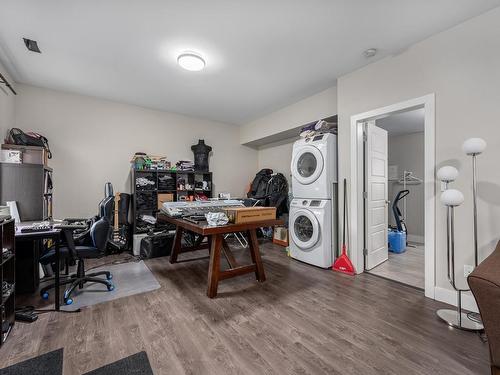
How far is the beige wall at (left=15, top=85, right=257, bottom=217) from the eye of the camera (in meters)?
3.57

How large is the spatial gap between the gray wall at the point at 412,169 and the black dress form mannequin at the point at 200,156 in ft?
14.3

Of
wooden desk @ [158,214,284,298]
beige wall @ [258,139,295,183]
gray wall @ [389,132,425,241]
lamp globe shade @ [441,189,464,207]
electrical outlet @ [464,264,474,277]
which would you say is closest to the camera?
lamp globe shade @ [441,189,464,207]

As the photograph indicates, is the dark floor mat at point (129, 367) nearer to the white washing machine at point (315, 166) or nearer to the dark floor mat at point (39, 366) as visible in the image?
the dark floor mat at point (39, 366)

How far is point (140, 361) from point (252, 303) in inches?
40.5

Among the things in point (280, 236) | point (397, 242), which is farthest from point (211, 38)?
point (397, 242)

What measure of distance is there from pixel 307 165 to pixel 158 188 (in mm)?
2756

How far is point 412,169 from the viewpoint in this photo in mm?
5086

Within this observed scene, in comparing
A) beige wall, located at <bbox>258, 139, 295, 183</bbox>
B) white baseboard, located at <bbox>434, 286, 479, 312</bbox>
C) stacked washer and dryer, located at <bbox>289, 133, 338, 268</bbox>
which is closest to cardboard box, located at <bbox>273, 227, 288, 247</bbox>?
stacked washer and dryer, located at <bbox>289, 133, 338, 268</bbox>

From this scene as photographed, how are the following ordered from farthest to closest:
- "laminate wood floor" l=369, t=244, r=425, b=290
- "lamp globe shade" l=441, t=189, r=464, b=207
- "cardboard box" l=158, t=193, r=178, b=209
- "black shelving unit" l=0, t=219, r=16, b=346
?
"cardboard box" l=158, t=193, r=178, b=209, "laminate wood floor" l=369, t=244, r=425, b=290, "lamp globe shade" l=441, t=189, r=464, b=207, "black shelving unit" l=0, t=219, r=16, b=346

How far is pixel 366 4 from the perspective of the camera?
6.21 ft

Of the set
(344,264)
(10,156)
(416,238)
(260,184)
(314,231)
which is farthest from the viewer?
(260,184)

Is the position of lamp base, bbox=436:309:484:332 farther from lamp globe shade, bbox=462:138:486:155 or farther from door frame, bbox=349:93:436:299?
lamp globe shade, bbox=462:138:486:155

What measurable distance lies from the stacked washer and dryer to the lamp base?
1302 millimetres

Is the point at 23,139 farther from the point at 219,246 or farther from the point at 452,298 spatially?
the point at 452,298
